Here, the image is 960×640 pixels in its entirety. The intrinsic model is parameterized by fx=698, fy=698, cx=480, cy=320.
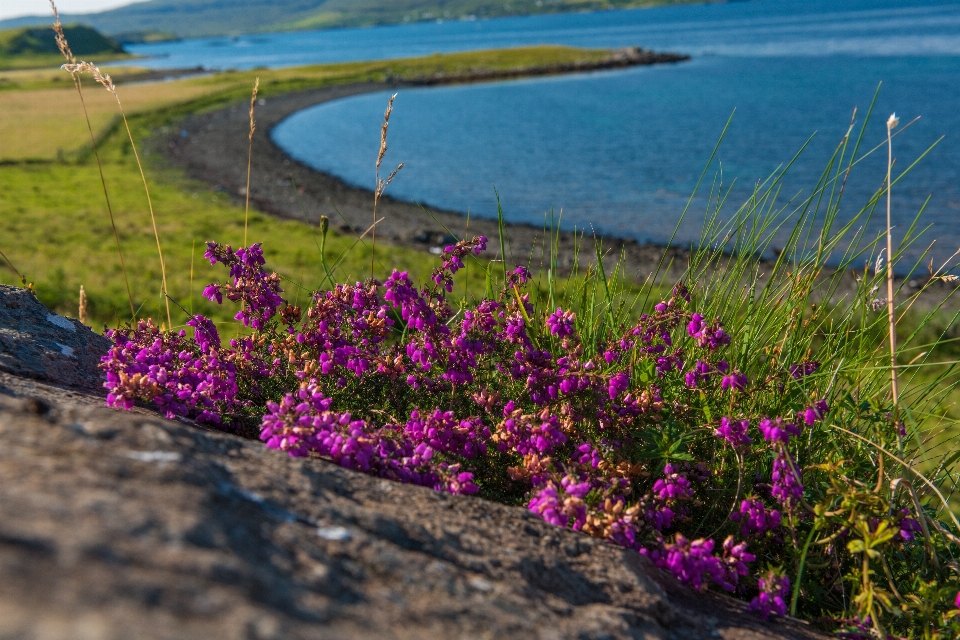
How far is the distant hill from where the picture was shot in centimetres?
13857

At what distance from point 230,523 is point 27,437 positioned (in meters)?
0.69

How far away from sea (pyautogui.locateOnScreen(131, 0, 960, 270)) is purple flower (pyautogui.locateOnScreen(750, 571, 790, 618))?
3.01 m

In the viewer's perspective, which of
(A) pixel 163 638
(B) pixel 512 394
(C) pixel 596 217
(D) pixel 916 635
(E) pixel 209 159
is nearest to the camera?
(A) pixel 163 638

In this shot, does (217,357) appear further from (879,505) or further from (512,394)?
(879,505)

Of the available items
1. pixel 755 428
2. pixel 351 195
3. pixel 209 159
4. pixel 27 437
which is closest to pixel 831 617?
pixel 755 428

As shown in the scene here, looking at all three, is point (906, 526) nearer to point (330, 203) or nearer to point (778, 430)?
point (778, 430)

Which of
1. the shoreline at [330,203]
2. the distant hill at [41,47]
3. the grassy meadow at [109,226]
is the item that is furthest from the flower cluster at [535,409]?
the distant hill at [41,47]

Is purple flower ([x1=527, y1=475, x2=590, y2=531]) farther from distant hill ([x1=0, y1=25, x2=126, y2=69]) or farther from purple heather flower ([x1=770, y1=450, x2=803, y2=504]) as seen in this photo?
distant hill ([x1=0, y1=25, x2=126, y2=69])

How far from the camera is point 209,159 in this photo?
3550 cm

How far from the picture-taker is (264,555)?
1.50 m

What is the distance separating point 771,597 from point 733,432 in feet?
1.84

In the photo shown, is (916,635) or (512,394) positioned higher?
(512,394)

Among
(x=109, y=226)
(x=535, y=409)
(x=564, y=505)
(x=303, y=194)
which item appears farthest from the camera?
(x=303, y=194)

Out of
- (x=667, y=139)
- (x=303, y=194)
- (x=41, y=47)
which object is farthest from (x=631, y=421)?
(x=41, y=47)
